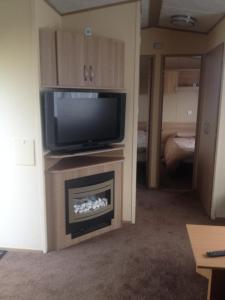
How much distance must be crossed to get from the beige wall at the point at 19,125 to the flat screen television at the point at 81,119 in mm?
122

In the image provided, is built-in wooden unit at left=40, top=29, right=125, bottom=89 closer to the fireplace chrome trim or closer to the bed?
the fireplace chrome trim

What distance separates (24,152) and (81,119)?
0.64 metres

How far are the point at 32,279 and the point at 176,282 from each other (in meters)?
1.21

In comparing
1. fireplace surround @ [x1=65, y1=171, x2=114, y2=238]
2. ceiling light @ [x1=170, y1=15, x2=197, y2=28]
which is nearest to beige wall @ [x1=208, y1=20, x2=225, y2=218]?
ceiling light @ [x1=170, y1=15, x2=197, y2=28]

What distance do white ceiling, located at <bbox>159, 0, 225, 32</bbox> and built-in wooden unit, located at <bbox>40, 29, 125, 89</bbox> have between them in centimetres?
74

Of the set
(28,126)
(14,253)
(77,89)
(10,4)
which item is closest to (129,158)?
(77,89)

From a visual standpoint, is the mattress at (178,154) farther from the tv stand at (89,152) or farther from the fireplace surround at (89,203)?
the fireplace surround at (89,203)

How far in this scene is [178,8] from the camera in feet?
10.1

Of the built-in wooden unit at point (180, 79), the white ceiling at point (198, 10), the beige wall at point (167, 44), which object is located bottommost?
the built-in wooden unit at point (180, 79)

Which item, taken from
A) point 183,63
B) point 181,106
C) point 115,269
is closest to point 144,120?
point 181,106

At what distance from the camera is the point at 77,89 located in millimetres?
2711

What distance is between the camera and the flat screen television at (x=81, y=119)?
2535 millimetres

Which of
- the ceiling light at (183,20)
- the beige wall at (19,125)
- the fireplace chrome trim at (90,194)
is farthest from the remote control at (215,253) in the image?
the ceiling light at (183,20)

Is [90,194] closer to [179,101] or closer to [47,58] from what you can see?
[47,58]
